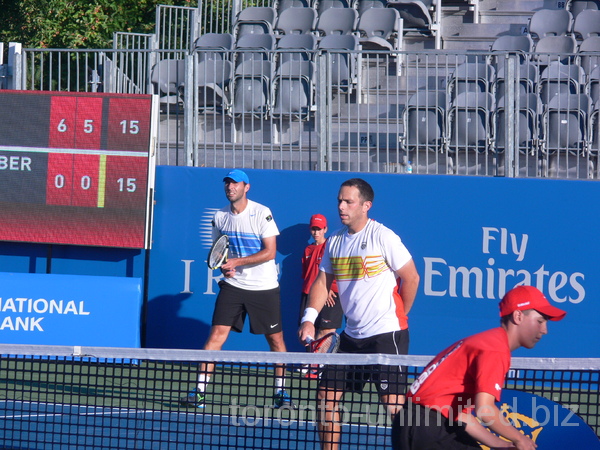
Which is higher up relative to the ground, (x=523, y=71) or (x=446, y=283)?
(x=523, y=71)

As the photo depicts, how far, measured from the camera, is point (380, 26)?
14367 millimetres

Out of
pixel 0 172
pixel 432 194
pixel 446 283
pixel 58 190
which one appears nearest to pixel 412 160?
pixel 432 194

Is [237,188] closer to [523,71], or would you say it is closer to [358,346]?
[358,346]

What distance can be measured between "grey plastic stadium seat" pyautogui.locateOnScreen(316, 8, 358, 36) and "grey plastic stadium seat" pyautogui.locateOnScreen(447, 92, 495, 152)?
4.71 m

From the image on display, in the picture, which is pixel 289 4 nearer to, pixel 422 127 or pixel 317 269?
pixel 422 127

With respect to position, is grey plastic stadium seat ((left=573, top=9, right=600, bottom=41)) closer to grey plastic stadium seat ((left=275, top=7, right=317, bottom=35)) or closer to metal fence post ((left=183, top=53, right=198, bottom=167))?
grey plastic stadium seat ((left=275, top=7, right=317, bottom=35))

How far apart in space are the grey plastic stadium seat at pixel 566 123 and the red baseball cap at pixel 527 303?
220 inches

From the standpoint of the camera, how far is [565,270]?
8.80m

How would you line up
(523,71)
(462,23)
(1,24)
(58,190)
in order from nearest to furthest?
(58,190), (523,71), (462,23), (1,24)

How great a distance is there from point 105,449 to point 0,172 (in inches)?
190

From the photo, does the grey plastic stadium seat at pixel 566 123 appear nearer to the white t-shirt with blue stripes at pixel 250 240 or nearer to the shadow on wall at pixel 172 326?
the white t-shirt with blue stripes at pixel 250 240

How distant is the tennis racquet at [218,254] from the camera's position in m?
8.05

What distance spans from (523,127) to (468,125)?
3.16 ft

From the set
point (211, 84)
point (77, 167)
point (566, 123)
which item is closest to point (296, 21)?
point (211, 84)
